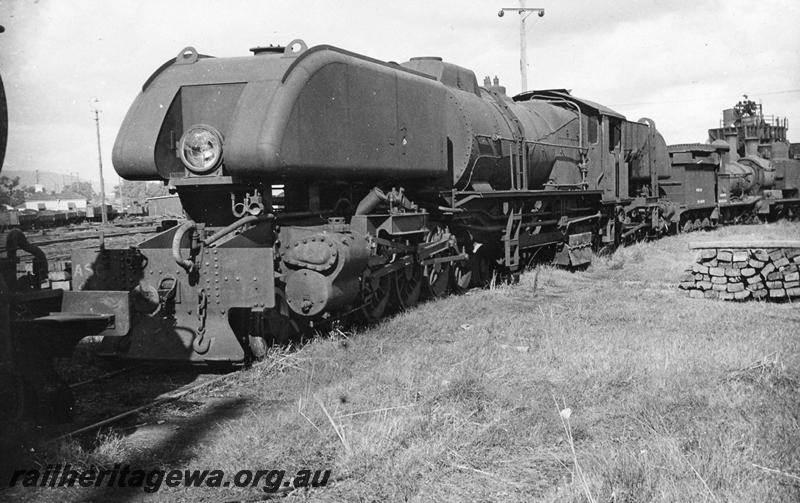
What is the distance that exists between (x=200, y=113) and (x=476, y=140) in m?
4.32

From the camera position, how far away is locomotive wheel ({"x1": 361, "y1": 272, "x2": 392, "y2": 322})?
27.5ft

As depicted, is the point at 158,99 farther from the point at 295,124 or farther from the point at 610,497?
the point at 610,497

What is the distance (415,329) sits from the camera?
8.13 metres

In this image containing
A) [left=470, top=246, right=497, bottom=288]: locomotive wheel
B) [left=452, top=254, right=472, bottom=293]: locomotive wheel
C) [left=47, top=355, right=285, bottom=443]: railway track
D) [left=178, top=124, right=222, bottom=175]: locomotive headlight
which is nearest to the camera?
[left=47, top=355, right=285, bottom=443]: railway track

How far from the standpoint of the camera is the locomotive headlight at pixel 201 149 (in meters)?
6.80

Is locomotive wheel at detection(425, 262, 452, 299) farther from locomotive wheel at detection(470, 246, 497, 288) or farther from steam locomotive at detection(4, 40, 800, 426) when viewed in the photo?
locomotive wheel at detection(470, 246, 497, 288)

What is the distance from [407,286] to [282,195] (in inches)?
90.1

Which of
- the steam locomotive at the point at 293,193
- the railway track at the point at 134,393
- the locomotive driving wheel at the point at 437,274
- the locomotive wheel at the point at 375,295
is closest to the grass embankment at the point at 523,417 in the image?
the railway track at the point at 134,393

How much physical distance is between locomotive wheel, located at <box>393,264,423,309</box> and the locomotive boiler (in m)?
0.02

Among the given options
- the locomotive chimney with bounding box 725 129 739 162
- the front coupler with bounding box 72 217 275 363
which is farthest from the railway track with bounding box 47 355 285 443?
the locomotive chimney with bounding box 725 129 739 162

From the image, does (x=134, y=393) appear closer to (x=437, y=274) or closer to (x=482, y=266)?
(x=437, y=274)

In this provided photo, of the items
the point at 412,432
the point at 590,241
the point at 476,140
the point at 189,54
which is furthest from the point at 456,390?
the point at 590,241

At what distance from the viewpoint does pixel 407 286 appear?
31.7ft

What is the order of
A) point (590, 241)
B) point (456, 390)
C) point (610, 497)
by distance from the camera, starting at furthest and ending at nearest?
point (590, 241), point (456, 390), point (610, 497)
